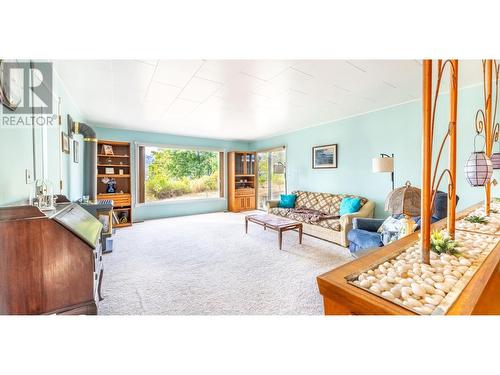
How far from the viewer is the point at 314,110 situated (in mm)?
3893

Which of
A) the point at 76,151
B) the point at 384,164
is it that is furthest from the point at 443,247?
the point at 76,151

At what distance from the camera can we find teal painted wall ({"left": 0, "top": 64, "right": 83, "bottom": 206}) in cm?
140

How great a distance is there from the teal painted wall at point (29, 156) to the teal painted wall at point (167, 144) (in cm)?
216

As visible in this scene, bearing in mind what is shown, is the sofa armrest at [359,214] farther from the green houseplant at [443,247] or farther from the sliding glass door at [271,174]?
the sliding glass door at [271,174]

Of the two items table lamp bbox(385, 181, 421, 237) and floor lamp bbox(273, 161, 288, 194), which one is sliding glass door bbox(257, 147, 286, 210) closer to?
floor lamp bbox(273, 161, 288, 194)

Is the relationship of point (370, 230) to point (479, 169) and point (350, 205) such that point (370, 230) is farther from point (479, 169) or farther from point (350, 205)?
point (479, 169)

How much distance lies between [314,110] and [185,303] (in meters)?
3.64

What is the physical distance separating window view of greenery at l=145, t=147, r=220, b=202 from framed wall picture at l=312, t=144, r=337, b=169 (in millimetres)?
3278

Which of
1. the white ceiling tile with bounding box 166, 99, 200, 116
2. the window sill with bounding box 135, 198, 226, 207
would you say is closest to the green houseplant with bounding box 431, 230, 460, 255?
the white ceiling tile with bounding box 166, 99, 200, 116

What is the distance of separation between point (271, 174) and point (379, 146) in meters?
3.45
